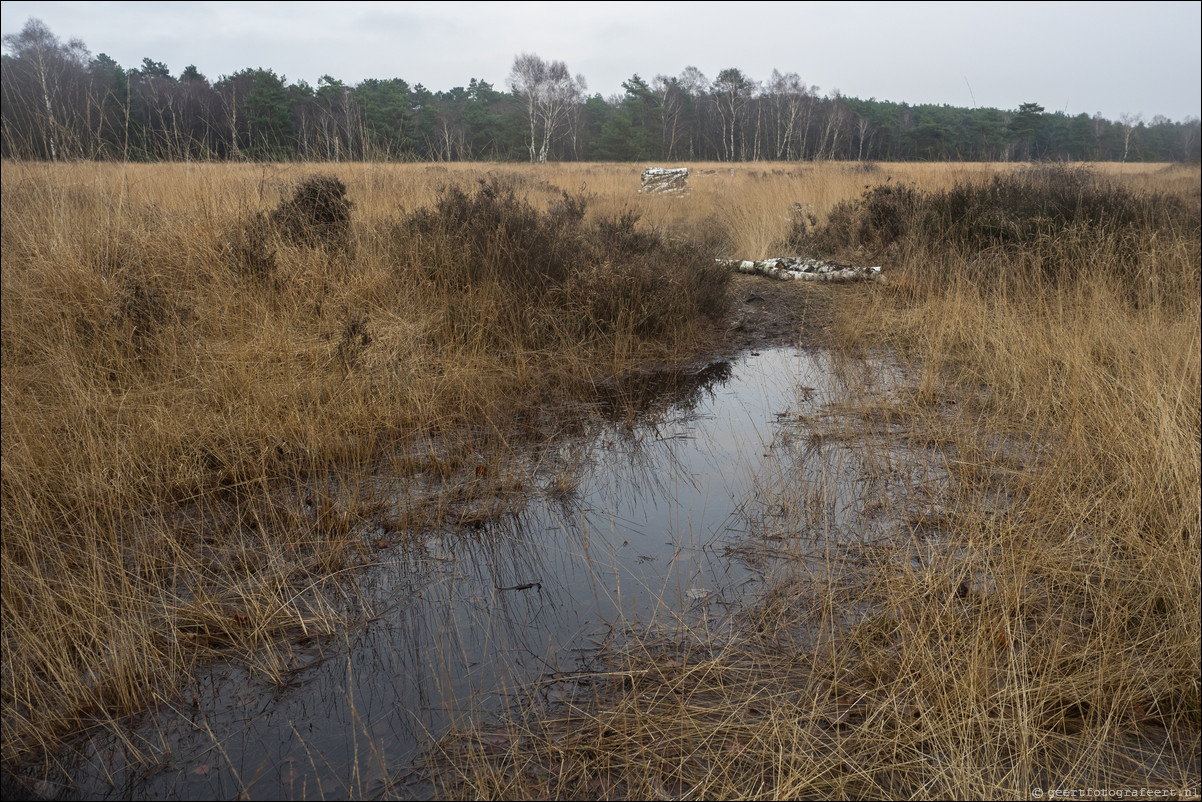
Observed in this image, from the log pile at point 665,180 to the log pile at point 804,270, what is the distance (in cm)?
1020

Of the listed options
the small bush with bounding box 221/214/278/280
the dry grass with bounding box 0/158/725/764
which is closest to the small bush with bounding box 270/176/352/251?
the dry grass with bounding box 0/158/725/764

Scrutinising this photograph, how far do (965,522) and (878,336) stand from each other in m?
4.13

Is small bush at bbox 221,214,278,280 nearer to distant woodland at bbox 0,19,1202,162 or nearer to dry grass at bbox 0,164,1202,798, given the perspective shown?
dry grass at bbox 0,164,1202,798

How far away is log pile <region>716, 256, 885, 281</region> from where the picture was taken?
9.30m

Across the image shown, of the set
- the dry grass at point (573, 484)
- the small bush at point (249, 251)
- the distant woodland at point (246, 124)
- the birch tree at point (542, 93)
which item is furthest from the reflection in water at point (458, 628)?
the birch tree at point (542, 93)

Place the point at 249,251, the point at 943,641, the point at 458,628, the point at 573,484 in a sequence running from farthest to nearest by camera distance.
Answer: the point at 249,251, the point at 573,484, the point at 458,628, the point at 943,641

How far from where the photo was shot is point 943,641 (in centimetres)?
238

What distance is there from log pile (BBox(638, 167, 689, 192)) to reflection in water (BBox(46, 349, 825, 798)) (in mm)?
16781

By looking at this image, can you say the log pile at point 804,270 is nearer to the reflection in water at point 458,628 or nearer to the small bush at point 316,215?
the small bush at point 316,215

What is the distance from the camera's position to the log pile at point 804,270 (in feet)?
30.5

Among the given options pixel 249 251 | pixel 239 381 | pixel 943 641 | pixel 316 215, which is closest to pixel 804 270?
pixel 316 215

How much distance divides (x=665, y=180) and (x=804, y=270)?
11.5 m

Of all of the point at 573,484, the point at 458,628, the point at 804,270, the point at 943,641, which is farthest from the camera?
the point at 804,270

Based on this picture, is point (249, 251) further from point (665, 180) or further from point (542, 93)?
point (542, 93)
